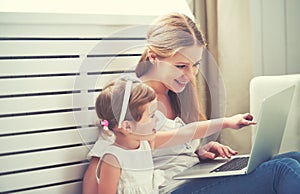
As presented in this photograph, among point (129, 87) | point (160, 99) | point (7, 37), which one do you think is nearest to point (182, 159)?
point (160, 99)

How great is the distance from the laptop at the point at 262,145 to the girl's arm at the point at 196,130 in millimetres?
87

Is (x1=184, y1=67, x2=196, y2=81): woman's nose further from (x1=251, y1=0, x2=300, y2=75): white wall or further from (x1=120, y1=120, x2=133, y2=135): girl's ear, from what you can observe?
(x1=251, y1=0, x2=300, y2=75): white wall

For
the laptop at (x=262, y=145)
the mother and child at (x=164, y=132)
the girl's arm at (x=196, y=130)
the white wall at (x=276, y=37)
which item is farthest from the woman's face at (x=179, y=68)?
the white wall at (x=276, y=37)

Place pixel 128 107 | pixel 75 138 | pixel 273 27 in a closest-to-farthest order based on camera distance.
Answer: pixel 128 107 → pixel 75 138 → pixel 273 27

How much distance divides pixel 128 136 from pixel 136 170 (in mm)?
97

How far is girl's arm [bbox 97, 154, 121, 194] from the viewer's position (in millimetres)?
1171

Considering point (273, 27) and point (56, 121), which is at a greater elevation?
point (273, 27)

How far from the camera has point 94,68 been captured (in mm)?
1298

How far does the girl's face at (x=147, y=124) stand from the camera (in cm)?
121

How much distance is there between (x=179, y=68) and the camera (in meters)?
1.32

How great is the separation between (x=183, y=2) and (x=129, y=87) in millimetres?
457

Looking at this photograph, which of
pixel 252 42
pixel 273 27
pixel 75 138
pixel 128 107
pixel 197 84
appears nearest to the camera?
pixel 128 107

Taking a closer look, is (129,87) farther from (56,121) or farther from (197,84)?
(197,84)

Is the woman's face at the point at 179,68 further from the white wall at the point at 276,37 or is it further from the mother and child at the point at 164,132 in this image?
the white wall at the point at 276,37
